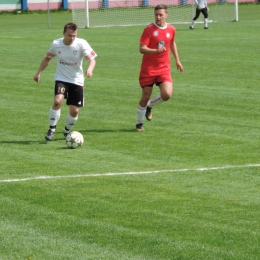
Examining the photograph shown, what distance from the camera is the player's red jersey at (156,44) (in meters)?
15.2

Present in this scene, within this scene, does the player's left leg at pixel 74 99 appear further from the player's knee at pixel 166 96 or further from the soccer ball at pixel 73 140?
the player's knee at pixel 166 96

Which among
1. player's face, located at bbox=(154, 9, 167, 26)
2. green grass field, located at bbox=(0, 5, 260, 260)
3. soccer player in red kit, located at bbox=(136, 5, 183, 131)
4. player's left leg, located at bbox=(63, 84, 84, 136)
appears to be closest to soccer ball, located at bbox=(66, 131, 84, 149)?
green grass field, located at bbox=(0, 5, 260, 260)

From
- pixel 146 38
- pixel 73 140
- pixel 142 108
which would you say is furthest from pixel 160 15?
pixel 73 140

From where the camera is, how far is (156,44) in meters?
15.3

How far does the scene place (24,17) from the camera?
54125 mm

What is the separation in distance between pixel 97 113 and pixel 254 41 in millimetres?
15652

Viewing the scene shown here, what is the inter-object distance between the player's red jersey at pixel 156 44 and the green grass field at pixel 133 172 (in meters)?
1.08

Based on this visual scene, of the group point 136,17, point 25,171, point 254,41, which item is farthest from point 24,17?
point 25,171

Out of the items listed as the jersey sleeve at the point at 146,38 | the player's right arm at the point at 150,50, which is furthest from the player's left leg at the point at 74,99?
the jersey sleeve at the point at 146,38

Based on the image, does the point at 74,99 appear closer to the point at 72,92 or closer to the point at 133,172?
the point at 72,92

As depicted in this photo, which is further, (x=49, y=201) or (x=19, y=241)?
(x=49, y=201)

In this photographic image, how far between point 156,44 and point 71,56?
1.71m

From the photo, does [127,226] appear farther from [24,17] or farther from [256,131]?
[24,17]

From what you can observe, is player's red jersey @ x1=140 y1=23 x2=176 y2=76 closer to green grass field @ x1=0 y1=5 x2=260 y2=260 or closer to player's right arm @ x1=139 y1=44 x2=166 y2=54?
player's right arm @ x1=139 y1=44 x2=166 y2=54
